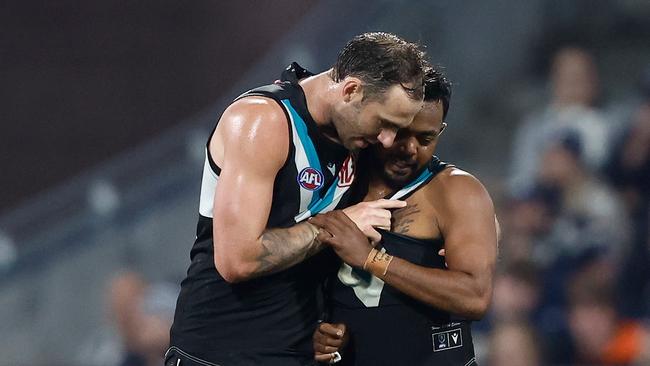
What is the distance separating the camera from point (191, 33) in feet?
26.4

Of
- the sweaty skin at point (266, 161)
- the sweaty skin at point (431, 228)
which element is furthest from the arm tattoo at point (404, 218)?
the sweaty skin at point (266, 161)

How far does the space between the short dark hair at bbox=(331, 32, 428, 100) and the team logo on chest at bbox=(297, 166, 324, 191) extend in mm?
272

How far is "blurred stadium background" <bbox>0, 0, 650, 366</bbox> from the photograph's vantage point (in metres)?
6.29

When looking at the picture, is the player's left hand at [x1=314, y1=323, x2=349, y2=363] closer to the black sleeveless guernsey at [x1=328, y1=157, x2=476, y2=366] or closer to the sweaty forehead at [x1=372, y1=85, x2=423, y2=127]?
the black sleeveless guernsey at [x1=328, y1=157, x2=476, y2=366]

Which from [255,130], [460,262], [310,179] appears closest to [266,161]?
[255,130]

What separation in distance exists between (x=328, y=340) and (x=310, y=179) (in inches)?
18.9

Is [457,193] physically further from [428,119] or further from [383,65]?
[383,65]

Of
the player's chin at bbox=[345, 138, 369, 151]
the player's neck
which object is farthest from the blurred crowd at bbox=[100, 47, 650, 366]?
the player's chin at bbox=[345, 138, 369, 151]

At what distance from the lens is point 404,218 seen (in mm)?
3170

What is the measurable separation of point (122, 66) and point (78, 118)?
0.52 metres

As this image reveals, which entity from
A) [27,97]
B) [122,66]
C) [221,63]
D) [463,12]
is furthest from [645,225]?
[27,97]

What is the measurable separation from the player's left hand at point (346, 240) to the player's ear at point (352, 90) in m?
0.35

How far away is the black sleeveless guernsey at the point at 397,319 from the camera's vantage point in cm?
315

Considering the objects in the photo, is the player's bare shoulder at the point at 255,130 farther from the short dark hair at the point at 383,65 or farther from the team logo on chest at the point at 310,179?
the short dark hair at the point at 383,65
